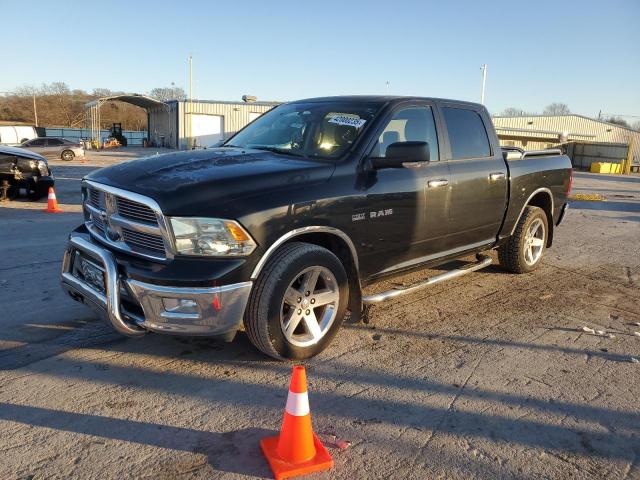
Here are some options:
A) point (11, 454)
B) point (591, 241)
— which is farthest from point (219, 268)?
point (591, 241)

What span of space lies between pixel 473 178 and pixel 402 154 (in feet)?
4.41

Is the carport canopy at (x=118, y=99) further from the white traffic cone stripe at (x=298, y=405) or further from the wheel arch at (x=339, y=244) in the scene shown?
the white traffic cone stripe at (x=298, y=405)

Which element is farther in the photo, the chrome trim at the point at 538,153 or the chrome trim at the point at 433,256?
the chrome trim at the point at 538,153

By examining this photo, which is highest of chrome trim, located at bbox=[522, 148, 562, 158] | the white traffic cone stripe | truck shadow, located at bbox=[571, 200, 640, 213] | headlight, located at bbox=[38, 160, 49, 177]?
chrome trim, located at bbox=[522, 148, 562, 158]

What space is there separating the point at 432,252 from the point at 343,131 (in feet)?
4.65

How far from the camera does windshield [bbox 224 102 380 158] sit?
4141mm

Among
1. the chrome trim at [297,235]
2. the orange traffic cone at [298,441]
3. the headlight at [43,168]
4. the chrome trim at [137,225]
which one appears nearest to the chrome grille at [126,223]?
the chrome trim at [137,225]

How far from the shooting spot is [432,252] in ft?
15.4

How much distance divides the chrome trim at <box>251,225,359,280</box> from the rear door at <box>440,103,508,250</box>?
1.32 metres

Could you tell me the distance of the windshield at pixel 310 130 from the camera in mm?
4141

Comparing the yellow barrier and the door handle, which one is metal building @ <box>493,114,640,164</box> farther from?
the door handle

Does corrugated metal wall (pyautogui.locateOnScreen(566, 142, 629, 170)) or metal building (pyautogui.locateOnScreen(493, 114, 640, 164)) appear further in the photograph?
metal building (pyautogui.locateOnScreen(493, 114, 640, 164))

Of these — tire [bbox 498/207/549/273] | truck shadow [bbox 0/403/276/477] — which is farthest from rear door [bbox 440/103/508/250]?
truck shadow [bbox 0/403/276/477]

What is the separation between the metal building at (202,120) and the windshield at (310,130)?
36.7m
